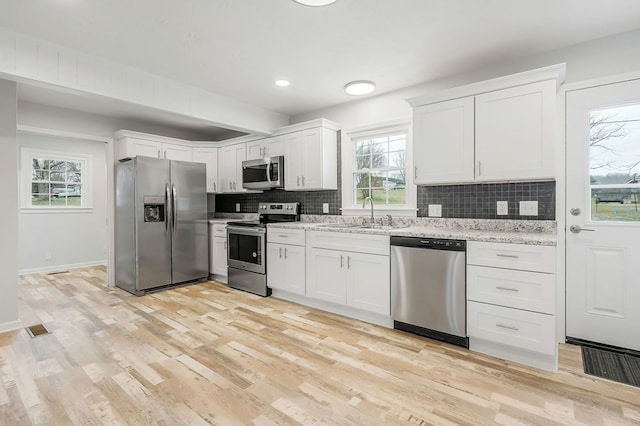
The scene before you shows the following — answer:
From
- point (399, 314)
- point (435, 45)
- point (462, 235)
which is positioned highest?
point (435, 45)

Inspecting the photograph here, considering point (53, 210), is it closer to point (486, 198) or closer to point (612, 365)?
point (486, 198)

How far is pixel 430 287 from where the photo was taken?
2.65 m

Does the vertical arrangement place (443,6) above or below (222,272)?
above

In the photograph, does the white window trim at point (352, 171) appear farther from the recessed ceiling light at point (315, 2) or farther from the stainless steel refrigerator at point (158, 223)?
the stainless steel refrigerator at point (158, 223)

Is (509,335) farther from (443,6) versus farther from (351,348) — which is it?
(443,6)

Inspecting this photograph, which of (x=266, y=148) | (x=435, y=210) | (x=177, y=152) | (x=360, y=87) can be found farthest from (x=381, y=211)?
(x=177, y=152)

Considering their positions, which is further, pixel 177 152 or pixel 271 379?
pixel 177 152

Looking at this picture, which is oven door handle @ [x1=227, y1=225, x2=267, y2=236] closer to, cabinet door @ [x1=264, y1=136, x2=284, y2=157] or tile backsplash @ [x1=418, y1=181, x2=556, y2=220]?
cabinet door @ [x1=264, y1=136, x2=284, y2=157]

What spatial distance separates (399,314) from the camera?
2818 mm

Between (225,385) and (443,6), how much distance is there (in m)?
2.83

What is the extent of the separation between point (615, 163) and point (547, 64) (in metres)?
0.98

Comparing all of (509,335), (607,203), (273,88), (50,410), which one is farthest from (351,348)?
(273,88)

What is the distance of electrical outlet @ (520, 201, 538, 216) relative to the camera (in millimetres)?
2709

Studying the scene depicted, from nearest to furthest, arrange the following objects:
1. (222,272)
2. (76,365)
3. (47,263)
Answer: (76,365) → (222,272) → (47,263)
